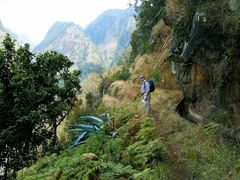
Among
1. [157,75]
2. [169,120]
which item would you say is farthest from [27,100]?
[157,75]

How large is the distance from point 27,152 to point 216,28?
8.10 m

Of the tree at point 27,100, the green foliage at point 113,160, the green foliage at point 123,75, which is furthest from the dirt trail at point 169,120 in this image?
the green foliage at point 123,75

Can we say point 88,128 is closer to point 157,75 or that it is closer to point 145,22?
point 157,75

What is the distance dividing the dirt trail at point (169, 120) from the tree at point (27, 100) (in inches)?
143

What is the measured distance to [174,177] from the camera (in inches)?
443

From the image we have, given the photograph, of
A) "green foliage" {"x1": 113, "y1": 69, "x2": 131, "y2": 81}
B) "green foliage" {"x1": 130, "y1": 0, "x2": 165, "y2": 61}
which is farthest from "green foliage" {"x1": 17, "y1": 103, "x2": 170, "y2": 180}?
"green foliage" {"x1": 130, "y1": 0, "x2": 165, "y2": 61}

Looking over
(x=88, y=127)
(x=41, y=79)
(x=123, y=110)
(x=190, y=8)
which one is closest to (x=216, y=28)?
(x=190, y=8)

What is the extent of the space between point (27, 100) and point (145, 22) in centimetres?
1507

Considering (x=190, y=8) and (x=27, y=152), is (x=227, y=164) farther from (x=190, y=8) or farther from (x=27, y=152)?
(x=27, y=152)

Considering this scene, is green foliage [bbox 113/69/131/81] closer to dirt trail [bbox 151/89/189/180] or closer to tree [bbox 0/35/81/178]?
dirt trail [bbox 151/89/189/180]

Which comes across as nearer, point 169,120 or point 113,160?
point 113,160

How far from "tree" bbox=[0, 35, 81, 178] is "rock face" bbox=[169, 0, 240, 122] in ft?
16.5

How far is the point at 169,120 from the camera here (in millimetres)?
16484

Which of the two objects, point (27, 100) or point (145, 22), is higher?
point (145, 22)
